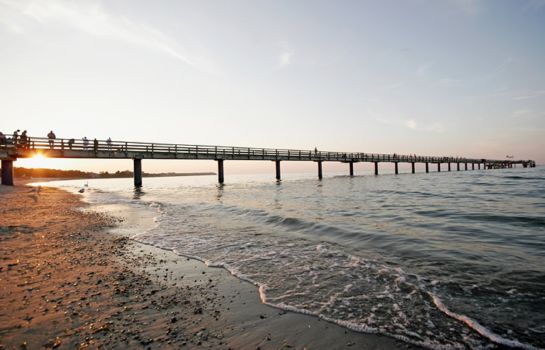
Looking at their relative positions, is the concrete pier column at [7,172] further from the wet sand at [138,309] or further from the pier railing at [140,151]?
the wet sand at [138,309]

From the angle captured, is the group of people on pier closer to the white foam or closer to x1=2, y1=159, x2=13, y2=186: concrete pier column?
x1=2, y1=159, x2=13, y2=186: concrete pier column

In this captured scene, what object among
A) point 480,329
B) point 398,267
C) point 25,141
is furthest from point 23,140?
point 480,329

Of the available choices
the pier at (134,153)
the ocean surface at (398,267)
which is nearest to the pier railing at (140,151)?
the pier at (134,153)

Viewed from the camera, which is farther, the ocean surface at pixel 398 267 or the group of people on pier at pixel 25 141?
the group of people on pier at pixel 25 141

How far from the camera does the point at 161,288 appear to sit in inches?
177

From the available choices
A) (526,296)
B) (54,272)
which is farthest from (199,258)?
(526,296)

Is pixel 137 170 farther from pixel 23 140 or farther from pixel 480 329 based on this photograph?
pixel 480 329

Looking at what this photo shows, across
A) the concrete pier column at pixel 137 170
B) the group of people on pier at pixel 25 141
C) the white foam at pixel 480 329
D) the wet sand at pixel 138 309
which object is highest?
the group of people on pier at pixel 25 141

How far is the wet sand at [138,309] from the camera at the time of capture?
118 inches

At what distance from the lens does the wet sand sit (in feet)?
9.87

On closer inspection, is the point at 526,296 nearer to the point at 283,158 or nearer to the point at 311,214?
the point at 311,214

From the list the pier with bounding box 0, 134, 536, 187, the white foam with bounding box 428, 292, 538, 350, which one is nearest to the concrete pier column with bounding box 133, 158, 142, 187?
the pier with bounding box 0, 134, 536, 187

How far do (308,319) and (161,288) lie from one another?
2357 mm

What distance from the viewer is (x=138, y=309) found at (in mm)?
3705
